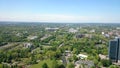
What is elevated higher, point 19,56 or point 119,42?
point 119,42

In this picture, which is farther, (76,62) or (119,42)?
(119,42)

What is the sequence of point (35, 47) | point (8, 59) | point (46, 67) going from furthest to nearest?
point (35, 47) → point (8, 59) → point (46, 67)

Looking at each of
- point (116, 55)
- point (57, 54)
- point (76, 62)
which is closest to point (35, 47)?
point (57, 54)

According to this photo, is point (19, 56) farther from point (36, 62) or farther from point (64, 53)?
point (64, 53)

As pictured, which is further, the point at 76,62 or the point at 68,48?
the point at 68,48

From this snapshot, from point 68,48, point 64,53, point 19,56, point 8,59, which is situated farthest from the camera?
point 68,48

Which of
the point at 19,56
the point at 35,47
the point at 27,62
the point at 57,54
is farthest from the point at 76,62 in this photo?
the point at 35,47

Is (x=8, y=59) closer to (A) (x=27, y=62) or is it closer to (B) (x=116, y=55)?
(A) (x=27, y=62)

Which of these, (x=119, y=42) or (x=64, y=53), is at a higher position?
(x=119, y=42)

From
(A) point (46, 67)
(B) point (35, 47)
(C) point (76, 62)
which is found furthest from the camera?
(B) point (35, 47)
